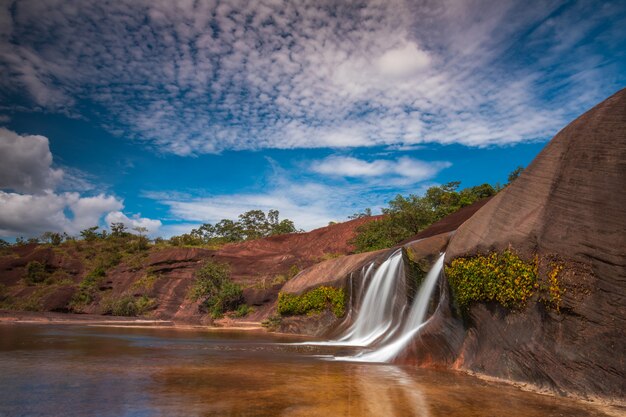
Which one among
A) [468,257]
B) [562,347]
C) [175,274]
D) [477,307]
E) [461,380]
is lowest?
[461,380]

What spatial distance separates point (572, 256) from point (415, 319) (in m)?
7.23

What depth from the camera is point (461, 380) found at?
30.2 feet

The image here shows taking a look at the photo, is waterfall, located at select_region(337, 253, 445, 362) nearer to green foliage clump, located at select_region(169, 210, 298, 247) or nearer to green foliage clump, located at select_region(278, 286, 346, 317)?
green foliage clump, located at select_region(278, 286, 346, 317)

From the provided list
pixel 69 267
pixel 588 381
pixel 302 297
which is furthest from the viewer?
pixel 69 267

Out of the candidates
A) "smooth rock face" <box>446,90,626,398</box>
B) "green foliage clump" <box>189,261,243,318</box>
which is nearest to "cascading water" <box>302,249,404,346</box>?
"smooth rock face" <box>446,90,626,398</box>

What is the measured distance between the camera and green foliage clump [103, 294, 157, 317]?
43.0 m

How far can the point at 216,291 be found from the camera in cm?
4147

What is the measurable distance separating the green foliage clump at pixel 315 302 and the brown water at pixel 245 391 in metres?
13.2

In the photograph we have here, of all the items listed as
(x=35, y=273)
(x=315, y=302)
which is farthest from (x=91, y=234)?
(x=315, y=302)

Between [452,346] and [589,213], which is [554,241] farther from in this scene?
[452,346]

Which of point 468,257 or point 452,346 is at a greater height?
point 468,257

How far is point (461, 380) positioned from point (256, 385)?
4.55 m

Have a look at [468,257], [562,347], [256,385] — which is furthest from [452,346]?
A: [256,385]

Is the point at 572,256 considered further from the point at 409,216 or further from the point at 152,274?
the point at 152,274
